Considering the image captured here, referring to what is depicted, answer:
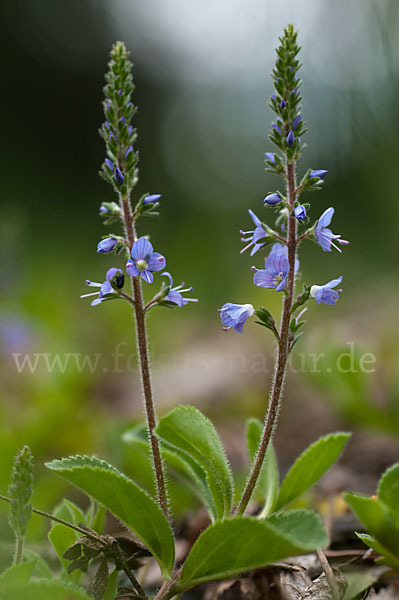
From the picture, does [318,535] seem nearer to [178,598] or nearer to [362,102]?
[178,598]

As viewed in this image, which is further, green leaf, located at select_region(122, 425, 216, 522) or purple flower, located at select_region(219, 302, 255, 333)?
green leaf, located at select_region(122, 425, 216, 522)

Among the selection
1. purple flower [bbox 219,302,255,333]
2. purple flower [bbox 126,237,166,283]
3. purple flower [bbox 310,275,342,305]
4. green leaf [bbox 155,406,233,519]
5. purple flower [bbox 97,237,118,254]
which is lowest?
green leaf [bbox 155,406,233,519]

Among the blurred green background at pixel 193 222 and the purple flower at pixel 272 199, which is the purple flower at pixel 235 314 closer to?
the purple flower at pixel 272 199

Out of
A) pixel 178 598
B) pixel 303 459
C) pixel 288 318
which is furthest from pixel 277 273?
pixel 178 598

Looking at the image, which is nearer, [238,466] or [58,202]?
[238,466]

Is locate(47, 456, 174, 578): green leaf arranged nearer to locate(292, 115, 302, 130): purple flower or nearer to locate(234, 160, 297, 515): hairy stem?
locate(234, 160, 297, 515): hairy stem

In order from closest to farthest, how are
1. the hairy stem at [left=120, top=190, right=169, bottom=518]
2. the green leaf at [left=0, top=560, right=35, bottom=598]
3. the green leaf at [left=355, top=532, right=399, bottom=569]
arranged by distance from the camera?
1. the green leaf at [left=0, top=560, right=35, bottom=598]
2. the green leaf at [left=355, top=532, right=399, bottom=569]
3. the hairy stem at [left=120, top=190, right=169, bottom=518]

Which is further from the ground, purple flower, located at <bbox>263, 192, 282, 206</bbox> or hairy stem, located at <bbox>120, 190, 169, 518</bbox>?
purple flower, located at <bbox>263, 192, 282, 206</bbox>

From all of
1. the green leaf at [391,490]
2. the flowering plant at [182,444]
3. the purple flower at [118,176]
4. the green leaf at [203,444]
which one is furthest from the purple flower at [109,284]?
the green leaf at [391,490]

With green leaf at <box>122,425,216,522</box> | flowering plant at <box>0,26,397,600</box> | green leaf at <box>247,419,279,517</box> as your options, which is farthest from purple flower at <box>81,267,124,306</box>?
green leaf at <box>247,419,279,517</box>
